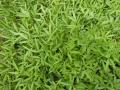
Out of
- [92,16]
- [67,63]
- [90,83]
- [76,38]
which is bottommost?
[90,83]

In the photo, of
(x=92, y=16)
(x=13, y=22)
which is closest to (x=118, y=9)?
(x=92, y=16)

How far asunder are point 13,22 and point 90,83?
2.74 feet

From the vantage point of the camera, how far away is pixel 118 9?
229 cm

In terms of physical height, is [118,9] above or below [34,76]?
above

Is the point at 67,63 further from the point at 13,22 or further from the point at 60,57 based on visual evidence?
the point at 13,22

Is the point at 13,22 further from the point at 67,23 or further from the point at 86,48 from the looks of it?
the point at 86,48

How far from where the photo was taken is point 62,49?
203 centimetres

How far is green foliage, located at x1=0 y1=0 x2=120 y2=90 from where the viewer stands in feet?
6.48

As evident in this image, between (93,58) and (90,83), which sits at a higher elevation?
(93,58)

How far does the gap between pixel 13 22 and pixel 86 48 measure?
70cm

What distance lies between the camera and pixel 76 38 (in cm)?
203

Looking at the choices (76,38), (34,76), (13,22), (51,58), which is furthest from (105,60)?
(13,22)

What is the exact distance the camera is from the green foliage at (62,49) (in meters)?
1.97

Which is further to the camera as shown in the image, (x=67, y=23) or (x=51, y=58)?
(x=67, y=23)
